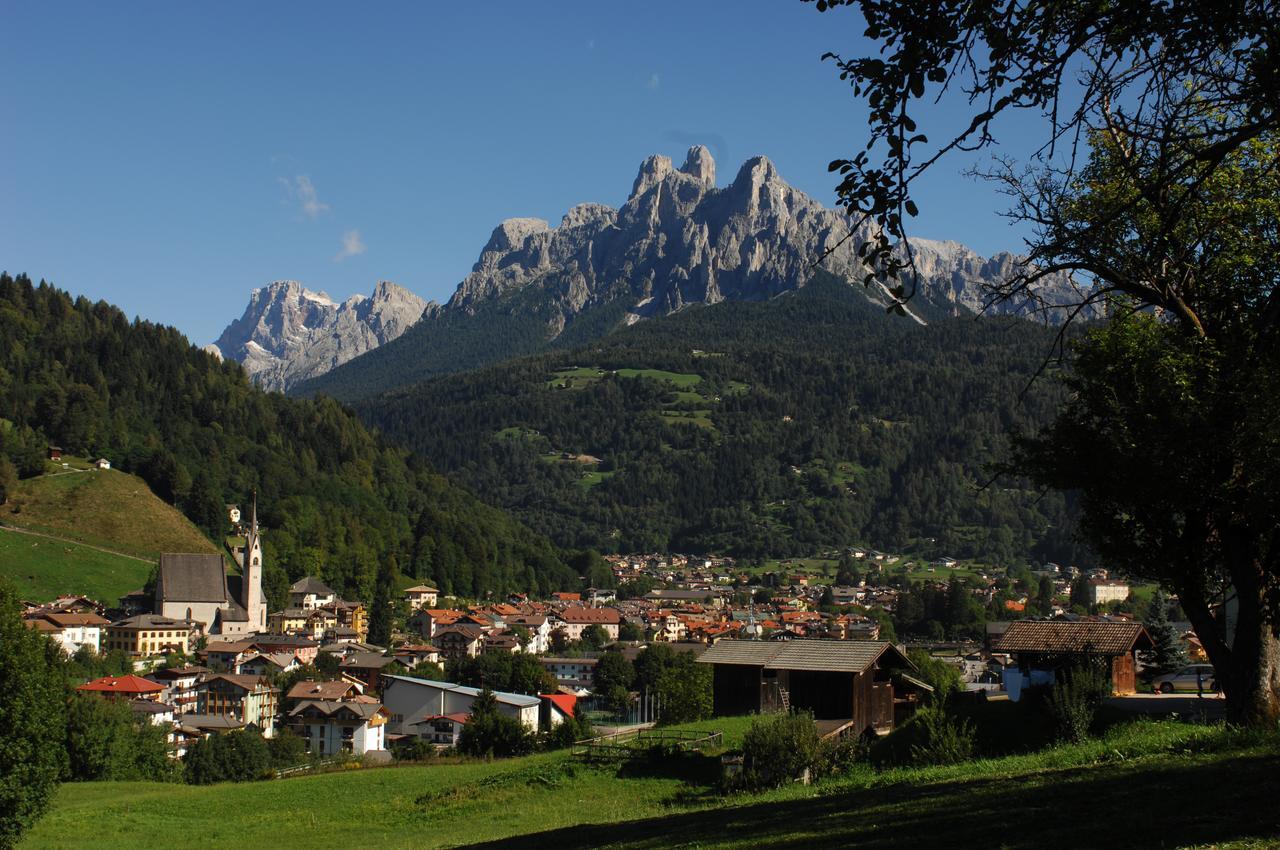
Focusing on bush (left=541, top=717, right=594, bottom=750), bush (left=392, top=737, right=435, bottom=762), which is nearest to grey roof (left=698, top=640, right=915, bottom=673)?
bush (left=541, top=717, right=594, bottom=750)

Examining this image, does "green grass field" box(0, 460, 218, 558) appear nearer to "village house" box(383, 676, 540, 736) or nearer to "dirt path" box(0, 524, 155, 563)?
"dirt path" box(0, 524, 155, 563)

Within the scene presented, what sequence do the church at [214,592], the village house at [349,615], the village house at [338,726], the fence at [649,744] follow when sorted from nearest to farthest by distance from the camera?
the fence at [649,744] < the village house at [338,726] < the church at [214,592] < the village house at [349,615]

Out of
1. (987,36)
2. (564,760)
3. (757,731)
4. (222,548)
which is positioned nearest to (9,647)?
(564,760)

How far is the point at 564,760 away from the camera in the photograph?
29.1m

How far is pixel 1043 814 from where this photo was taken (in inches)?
418

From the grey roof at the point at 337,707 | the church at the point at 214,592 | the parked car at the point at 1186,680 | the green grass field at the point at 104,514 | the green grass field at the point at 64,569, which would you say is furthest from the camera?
the green grass field at the point at 104,514

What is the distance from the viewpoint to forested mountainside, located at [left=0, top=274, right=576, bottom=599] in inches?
4690

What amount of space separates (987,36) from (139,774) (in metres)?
48.0

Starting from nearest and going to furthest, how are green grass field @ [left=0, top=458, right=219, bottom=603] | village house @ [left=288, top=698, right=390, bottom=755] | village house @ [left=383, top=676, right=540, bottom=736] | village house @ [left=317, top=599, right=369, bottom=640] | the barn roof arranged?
the barn roof → village house @ [left=288, top=698, right=390, bottom=755] → village house @ [left=383, top=676, right=540, bottom=736] → green grass field @ [left=0, top=458, right=219, bottom=603] → village house @ [left=317, top=599, right=369, bottom=640]

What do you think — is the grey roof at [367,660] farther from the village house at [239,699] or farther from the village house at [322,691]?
the village house at [239,699]

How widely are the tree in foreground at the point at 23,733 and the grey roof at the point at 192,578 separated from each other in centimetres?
7085

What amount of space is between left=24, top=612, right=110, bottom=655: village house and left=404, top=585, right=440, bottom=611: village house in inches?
1617

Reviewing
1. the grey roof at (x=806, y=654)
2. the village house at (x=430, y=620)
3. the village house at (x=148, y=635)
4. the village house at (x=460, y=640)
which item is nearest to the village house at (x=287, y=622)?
the village house at (x=148, y=635)

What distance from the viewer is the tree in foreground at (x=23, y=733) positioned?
24.8 metres
